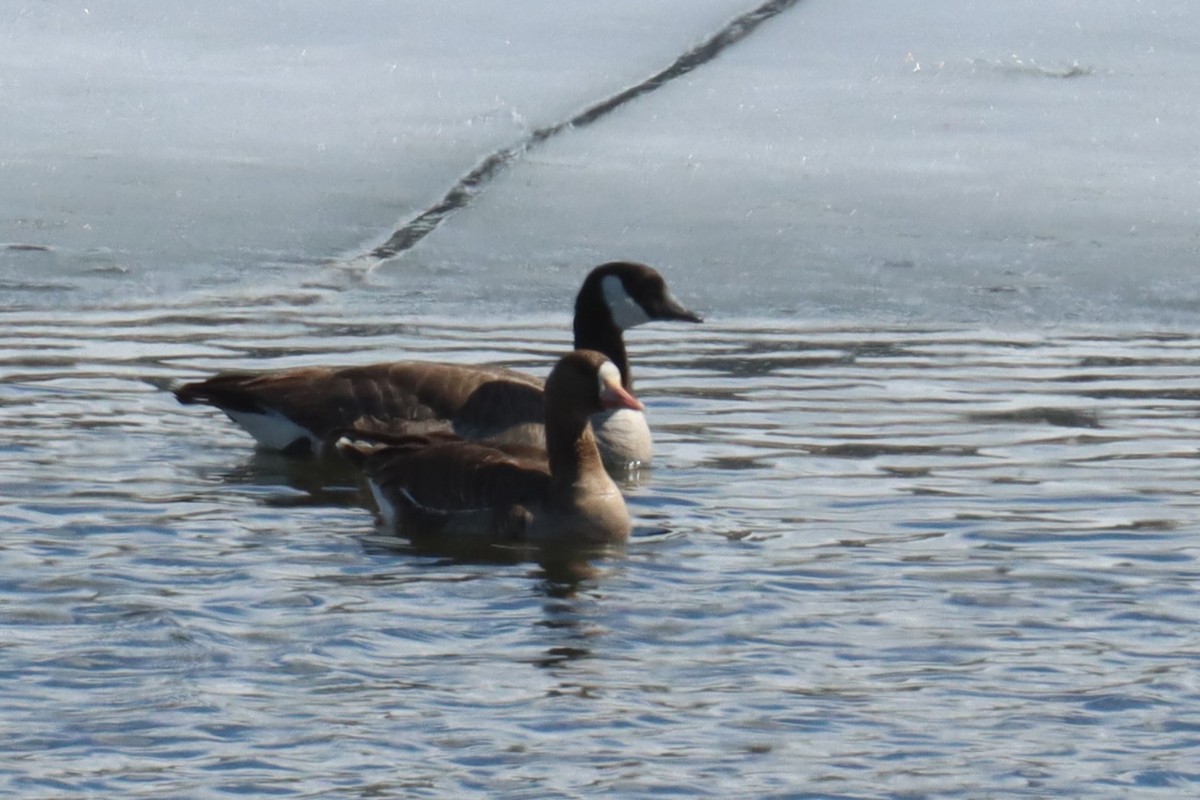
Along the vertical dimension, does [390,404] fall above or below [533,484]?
above

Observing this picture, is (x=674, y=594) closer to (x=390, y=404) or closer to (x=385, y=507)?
(x=385, y=507)

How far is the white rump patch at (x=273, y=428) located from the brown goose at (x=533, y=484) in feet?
2.71

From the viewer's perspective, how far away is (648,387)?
10219 millimetres

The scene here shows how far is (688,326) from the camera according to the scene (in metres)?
11.4

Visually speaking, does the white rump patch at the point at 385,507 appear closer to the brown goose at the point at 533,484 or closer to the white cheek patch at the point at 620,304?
the brown goose at the point at 533,484

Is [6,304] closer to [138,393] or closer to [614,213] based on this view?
[138,393]

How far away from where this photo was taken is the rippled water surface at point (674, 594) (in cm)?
555

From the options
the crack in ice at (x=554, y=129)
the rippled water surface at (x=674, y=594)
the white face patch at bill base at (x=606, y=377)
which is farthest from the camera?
the crack in ice at (x=554, y=129)

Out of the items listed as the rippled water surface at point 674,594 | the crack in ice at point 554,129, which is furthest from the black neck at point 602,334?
the crack in ice at point 554,129

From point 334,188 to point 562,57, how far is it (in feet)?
9.37

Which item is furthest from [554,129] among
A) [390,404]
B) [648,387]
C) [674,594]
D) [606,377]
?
[674,594]

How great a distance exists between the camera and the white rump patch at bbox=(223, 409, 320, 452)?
9180mm

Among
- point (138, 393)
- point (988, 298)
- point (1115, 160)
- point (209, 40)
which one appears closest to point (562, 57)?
point (209, 40)

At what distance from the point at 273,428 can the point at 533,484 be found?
144cm
